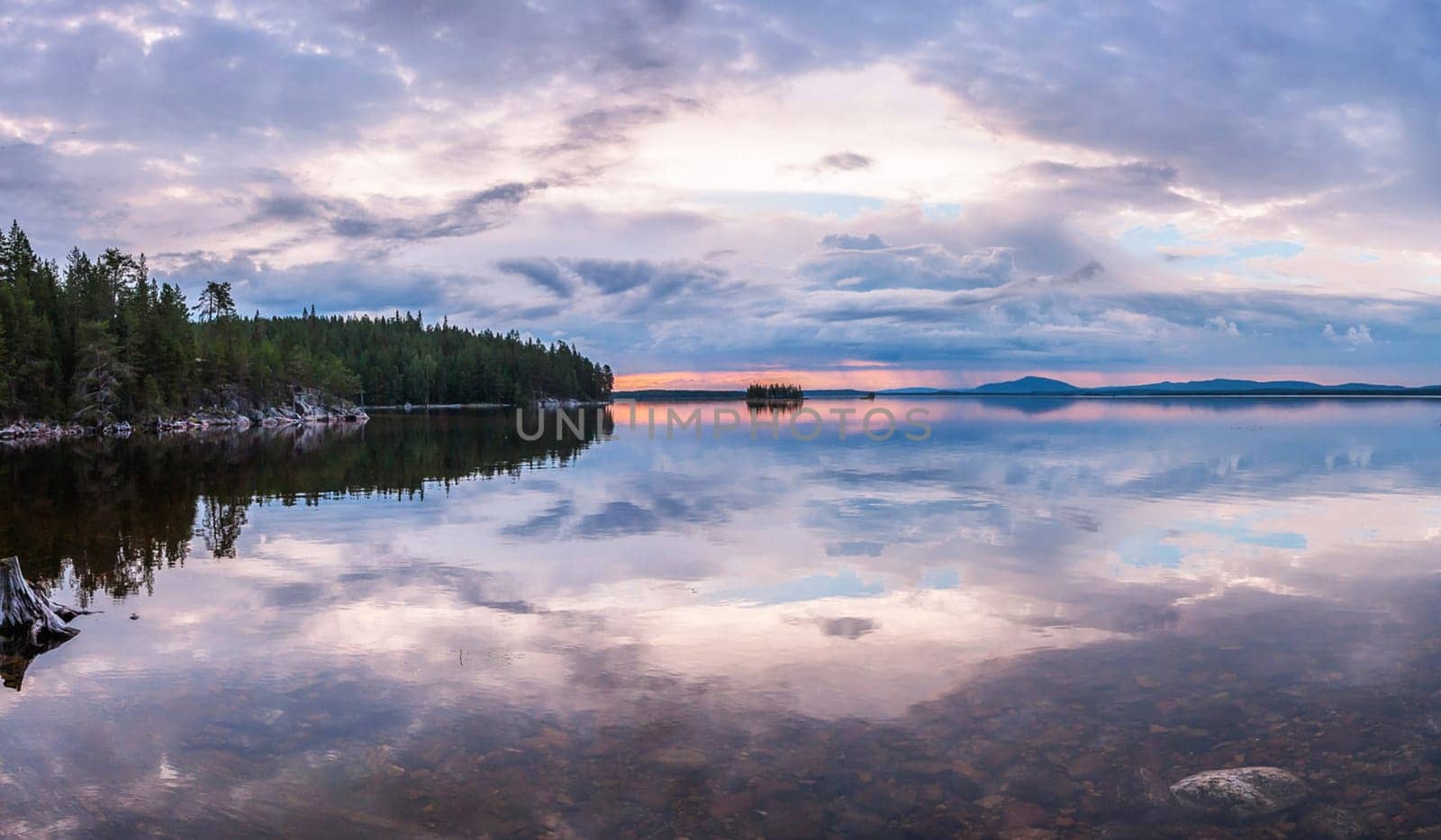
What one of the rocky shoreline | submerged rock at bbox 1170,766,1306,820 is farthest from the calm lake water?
the rocky shoreline

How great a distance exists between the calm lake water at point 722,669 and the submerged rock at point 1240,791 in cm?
25

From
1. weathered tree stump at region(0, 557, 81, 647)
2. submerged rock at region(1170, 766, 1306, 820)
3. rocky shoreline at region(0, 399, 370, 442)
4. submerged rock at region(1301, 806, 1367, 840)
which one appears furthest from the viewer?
rocky shoreline at region(0, 399, 370, 442)

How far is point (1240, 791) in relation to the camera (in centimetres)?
1064

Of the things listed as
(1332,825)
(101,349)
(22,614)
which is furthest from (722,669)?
(101,349)

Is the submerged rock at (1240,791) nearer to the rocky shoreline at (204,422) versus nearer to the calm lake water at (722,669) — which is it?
the calm lake water at (722,669)

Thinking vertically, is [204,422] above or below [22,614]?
above

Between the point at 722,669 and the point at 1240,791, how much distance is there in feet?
26.9

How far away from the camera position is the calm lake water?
35.0 ft

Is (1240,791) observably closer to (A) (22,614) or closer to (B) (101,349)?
(A) (22,614)

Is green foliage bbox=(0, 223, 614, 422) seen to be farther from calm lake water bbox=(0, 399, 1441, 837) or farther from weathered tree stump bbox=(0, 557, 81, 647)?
weathered tree stump bbox=(0, 557, 81, 647)

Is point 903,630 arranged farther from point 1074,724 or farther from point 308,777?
point 308,777

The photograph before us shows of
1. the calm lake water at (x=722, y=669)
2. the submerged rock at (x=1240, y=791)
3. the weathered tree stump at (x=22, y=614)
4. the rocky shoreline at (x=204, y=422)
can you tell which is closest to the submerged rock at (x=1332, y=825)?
the calm lake water at (x=722, y=669)

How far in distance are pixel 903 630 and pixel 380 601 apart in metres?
12.4

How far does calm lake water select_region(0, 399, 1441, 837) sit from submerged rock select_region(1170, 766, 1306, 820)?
245 mm
